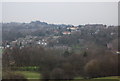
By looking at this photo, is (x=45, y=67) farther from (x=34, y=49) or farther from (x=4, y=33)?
(x=4, y=33)

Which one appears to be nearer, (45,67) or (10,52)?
(45,67)

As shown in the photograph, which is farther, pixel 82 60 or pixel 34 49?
pixel 34 49

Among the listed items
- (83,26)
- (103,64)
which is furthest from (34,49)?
(83,26)

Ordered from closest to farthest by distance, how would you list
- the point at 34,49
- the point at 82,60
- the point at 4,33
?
the point at 82,60 < the point at 34,49 < the point at 4,33

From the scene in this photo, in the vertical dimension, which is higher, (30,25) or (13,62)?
(30,25)

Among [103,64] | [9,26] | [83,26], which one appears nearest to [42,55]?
[103,64]

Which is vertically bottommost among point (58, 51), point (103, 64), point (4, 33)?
point (103, 64)

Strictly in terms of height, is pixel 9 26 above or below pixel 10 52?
above

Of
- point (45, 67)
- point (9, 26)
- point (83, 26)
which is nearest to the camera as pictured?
point (45, 67)

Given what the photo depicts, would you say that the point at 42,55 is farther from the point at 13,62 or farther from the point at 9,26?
the point at 9,26
